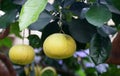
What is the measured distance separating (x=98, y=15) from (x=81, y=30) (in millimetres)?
143

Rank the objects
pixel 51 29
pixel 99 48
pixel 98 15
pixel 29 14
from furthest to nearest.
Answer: pixel 51 29 → pixel 99 48 → pixel 98 15 → pixel 29 14

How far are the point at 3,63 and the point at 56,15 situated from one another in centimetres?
34

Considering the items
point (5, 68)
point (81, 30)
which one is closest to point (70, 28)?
point (81, 30)

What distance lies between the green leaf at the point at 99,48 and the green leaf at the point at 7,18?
0.24 meters

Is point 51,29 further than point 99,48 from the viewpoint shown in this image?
Yes

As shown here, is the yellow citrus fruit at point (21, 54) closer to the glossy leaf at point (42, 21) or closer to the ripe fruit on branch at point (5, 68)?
the glossy leaf at point (42, 21)

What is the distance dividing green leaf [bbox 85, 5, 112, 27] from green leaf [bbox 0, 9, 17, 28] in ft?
0.87

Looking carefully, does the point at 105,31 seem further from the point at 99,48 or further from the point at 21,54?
the point at 21,54

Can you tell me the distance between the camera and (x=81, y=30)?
876 mm

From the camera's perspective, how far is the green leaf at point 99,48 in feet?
2.70

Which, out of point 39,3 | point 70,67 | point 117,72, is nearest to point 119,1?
point 39,3

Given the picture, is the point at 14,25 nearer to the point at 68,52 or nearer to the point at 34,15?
the point at 68,52

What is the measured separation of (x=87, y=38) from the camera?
872mm

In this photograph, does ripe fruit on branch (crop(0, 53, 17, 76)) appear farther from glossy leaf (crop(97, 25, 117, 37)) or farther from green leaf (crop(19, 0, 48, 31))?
green leaf (crop(19, 0, 48, 31))
